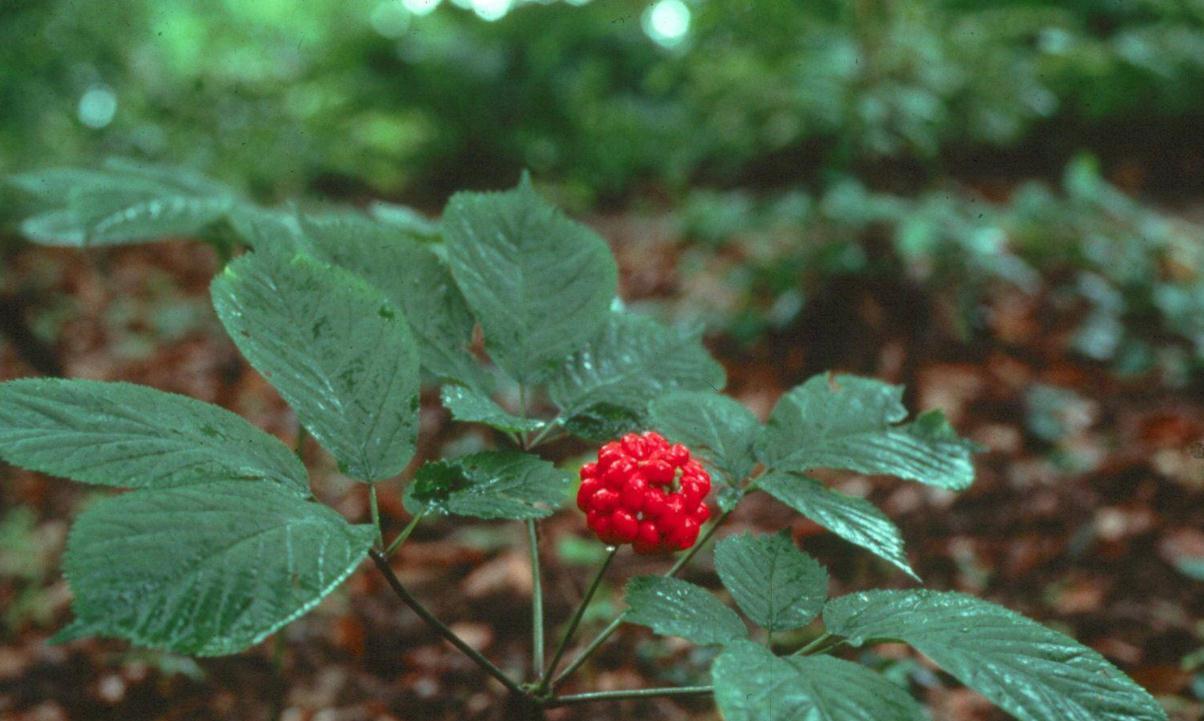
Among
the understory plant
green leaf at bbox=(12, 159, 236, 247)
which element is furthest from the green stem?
green leaf at bbox=(12, 159, 236, 247)

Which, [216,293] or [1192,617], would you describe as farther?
[1192,617]

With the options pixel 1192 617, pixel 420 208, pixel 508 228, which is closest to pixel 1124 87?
pixel 1192 617

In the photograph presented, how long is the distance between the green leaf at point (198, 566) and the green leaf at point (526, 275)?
0.36 m

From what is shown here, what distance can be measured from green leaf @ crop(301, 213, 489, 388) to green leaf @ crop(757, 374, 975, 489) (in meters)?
0.38

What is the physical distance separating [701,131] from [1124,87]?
255 cm

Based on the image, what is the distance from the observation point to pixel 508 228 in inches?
41.8

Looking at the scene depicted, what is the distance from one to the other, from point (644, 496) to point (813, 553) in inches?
54.1

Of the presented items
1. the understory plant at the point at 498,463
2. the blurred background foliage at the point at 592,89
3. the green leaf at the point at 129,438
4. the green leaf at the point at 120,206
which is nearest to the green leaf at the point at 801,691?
the understory plant at the point at 498,463

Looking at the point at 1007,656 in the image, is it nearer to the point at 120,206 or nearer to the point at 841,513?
the point at 841,513

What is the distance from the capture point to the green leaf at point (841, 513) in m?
0.81

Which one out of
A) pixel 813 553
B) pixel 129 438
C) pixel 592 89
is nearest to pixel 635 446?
pixel 129 438

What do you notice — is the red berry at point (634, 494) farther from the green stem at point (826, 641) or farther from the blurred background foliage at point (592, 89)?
the blurred background foliage at point (592, 89)

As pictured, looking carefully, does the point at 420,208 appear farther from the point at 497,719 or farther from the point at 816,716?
the point at 816,716

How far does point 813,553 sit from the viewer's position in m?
2.05
